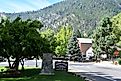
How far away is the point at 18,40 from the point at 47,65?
4.11 meters

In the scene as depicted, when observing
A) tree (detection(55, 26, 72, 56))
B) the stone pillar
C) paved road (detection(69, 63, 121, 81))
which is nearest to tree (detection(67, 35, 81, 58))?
tree (detection(55, 26, 72, 56))

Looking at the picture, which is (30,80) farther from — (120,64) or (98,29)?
(98,29)

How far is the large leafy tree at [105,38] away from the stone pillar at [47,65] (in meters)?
48.3

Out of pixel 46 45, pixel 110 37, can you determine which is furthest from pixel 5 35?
pixel 110 37

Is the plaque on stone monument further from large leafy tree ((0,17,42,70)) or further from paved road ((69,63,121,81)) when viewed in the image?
A: large leafy tree ((0,17,42,70))

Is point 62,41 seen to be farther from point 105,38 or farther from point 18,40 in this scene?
point 18,40

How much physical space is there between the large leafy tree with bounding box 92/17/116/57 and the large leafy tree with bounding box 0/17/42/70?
47.3 m

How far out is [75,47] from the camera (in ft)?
311

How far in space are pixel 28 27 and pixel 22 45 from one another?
7.49 ft

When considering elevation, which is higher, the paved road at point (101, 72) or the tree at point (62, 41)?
the tree at point (62, 41)

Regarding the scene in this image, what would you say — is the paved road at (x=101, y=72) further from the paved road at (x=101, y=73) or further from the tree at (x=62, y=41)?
the tree at (x=62, y=41)

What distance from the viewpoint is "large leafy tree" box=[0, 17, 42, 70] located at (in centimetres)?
3666

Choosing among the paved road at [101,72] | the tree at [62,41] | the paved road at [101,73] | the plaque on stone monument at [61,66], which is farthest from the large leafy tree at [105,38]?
the plaque on stone monument at [61,66]

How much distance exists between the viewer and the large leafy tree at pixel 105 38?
84.0 meters
